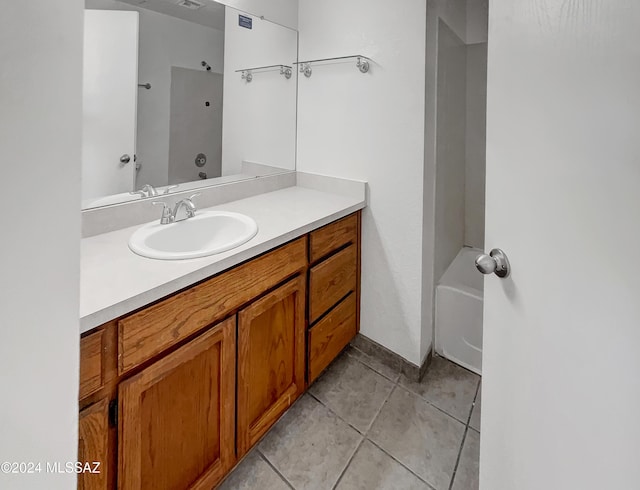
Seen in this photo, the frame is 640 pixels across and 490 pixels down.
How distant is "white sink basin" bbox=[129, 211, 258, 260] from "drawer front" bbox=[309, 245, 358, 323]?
0.38 m

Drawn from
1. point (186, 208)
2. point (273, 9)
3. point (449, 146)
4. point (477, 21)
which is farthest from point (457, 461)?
point (477, 21)

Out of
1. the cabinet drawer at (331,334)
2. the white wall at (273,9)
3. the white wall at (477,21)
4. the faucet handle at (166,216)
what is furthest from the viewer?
the white wall at (477,21)

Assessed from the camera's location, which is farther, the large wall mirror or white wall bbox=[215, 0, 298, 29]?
white wall bbox=[215, 0, 298, 29]

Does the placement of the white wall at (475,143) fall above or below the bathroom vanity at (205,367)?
above

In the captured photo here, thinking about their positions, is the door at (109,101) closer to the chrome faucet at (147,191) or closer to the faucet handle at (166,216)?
the chrome faucet at (147,191)

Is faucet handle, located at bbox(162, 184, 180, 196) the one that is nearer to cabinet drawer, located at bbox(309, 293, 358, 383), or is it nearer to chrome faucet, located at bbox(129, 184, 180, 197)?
chrome faucet, located at bbox(129, 184, 180, 197)

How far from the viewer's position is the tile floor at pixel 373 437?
4.33 feet

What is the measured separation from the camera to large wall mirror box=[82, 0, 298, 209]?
4.38 ft

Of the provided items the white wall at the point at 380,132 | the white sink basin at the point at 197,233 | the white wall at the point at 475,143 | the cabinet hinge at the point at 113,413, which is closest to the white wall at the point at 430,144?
the white wall at the point at 380,132

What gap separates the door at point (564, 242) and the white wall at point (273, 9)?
1433mm

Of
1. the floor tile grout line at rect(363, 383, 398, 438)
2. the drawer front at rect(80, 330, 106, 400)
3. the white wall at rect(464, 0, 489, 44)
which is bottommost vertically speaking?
the floor tile grout line at rect(363, 383, 398, 438)

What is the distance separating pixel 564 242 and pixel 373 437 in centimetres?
122

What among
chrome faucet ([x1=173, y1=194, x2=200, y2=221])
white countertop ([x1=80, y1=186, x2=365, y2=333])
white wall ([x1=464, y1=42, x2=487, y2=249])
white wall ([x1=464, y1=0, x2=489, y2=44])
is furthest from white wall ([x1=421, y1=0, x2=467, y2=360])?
chrome faucet ([x1=173, y1=194, x2=200, y2=221])

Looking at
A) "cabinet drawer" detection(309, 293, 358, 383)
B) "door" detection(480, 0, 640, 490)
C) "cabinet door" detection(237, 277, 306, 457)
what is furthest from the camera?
"cabinet drawer" detection(309, 293, 358, 383)
